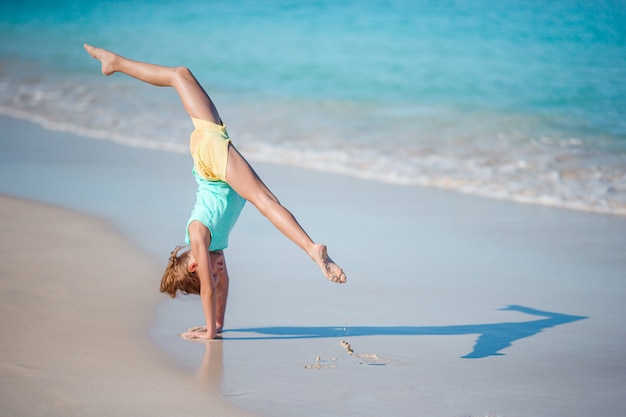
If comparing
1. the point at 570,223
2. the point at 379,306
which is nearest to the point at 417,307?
the point at 379,306

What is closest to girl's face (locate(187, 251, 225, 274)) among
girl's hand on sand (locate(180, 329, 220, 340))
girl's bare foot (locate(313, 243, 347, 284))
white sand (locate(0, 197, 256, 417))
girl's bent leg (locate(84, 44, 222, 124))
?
girl's hand on sand (locate(180, 329, 220, 340))

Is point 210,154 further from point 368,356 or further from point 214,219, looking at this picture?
point 368,356

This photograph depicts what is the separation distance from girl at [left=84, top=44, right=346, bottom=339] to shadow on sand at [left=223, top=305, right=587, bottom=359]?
0.32 m

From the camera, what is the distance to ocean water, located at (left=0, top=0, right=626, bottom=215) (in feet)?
37.2

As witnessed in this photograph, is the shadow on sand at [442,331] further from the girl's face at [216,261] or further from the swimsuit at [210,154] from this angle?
the swimsuit at [210,154]

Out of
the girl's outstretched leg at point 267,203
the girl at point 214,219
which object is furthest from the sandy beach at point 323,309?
the girl's outstretched leg at point 267,203

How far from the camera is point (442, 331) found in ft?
17.6

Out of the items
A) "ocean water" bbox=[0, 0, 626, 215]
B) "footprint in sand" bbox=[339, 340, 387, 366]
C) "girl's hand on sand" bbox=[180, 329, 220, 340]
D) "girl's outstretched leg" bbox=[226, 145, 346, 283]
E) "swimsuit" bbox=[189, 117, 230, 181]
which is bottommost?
"footprint in sand" bbox=[339, 340, 387, 366]

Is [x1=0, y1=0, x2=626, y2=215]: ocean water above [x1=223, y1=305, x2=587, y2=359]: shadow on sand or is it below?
above

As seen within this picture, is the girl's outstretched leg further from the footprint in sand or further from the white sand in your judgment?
the white sand

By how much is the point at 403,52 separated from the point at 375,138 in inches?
507

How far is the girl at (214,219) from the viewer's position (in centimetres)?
499

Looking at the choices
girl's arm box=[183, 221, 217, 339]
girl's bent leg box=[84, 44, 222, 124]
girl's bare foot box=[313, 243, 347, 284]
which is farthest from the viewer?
girl's bent leg box=[84, 44, 222, 124]

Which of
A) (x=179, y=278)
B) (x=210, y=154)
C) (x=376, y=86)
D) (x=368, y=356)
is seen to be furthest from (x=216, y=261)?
(x=376, y=86)
